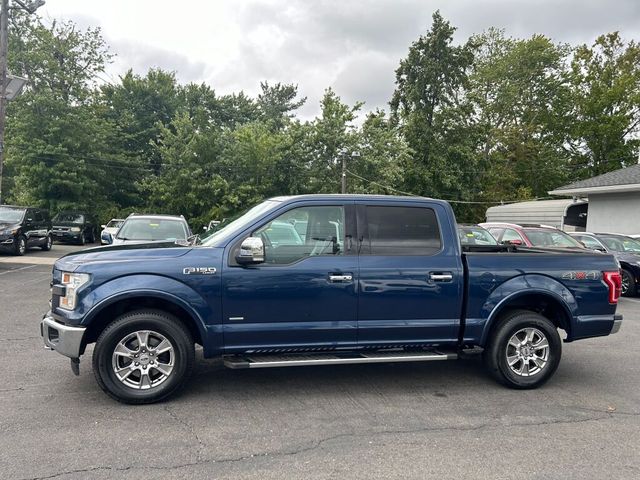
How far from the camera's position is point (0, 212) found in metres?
16.9

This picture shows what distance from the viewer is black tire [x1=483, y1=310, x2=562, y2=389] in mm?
5043

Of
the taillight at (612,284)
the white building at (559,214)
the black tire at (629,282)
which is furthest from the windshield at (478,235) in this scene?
the white building at (559,214)

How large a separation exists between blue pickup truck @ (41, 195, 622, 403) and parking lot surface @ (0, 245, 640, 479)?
1.22 feet

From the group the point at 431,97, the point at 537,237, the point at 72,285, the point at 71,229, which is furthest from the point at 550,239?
the point at 431,97

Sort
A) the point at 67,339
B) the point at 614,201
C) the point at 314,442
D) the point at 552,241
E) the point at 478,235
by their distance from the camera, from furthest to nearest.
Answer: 1. the point at 614,201
2. the point at 478,235
3. the point at 552,241
4. the point at 67,339
5. the point at 314,442

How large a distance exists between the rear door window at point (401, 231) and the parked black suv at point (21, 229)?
15431 mm

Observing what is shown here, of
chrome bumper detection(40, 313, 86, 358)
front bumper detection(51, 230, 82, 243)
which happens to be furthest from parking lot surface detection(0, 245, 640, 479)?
front bumper detection(51, 230, 82, 243)

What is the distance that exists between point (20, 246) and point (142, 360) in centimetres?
1529

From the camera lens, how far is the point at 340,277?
4664mm

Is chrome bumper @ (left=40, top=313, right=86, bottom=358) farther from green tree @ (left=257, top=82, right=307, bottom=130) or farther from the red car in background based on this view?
green tree @ (left=257, top=82, right=307, bottom=130)

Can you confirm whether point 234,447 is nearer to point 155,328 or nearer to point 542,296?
point 155,328

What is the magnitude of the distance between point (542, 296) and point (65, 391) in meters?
4.78

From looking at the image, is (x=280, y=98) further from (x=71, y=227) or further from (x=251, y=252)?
(x=251, y=252)

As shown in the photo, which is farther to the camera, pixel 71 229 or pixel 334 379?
pixel 71 229
